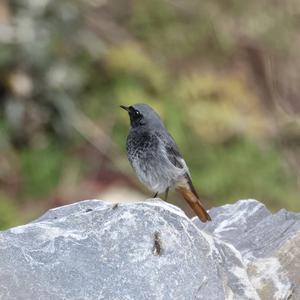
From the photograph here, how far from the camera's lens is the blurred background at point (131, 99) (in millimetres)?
10344

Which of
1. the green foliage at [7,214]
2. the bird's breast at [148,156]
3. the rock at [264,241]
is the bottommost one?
the green foliage at [7,214]

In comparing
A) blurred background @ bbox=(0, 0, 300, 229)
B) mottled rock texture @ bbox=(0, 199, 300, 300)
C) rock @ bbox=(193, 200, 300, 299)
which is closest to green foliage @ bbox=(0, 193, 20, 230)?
blurred background @ bbox=(0, 0, 300, 229)

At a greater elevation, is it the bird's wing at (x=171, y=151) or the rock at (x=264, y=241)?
the bird's wing at (x=171, y=151)

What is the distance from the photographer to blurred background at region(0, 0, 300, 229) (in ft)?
33.9

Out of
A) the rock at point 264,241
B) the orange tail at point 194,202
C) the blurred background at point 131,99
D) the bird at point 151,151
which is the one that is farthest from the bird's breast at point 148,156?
the blurred background at point 131,99

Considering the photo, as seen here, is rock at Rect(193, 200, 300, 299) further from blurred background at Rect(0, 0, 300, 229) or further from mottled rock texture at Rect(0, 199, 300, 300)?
blurred background at Rect(0, 0, 300, 229)

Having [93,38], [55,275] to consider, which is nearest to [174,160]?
[55,275]

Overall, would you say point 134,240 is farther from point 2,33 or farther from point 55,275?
point 2,33

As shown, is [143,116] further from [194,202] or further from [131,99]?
[131,99]

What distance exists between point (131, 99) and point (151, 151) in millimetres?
4594

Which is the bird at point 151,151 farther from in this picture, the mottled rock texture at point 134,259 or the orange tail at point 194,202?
the mottled rock texture at point 134,259

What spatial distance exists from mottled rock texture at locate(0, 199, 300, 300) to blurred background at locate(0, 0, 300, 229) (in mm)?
4286

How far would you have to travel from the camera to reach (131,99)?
11055mm

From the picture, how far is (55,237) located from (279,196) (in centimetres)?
572
